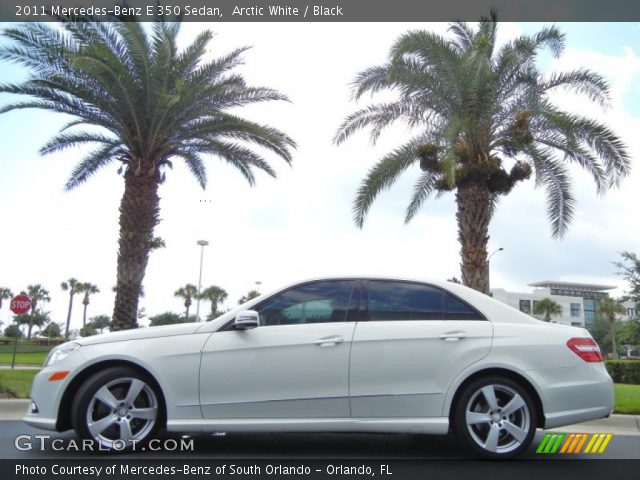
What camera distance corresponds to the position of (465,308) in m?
5.14

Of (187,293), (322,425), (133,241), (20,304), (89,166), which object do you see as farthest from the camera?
(187,293)

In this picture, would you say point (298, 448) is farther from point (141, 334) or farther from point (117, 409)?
point (141, 334)

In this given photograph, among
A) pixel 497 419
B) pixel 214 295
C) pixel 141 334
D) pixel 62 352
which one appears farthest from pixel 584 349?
pixel 214 295

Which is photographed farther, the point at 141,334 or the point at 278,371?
Result: the point at 141,334

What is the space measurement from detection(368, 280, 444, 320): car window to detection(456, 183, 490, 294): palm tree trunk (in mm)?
8058

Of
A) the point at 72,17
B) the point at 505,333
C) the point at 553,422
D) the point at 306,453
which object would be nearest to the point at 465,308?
the point at 505,333

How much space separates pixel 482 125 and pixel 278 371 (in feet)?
33.0

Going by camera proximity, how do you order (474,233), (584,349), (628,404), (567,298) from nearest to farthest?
(584,349) → (628,404) → (474,233) → (567,298)

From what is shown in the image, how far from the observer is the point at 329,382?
4770 mm

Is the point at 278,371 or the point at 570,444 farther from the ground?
the point at 278,371

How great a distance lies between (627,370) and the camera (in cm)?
2320

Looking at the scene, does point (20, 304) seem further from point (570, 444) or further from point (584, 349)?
point (584, 349)

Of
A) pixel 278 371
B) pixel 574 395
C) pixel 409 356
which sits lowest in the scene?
pixel 574 395

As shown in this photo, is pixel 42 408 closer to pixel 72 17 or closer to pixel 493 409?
pixel 493 409
